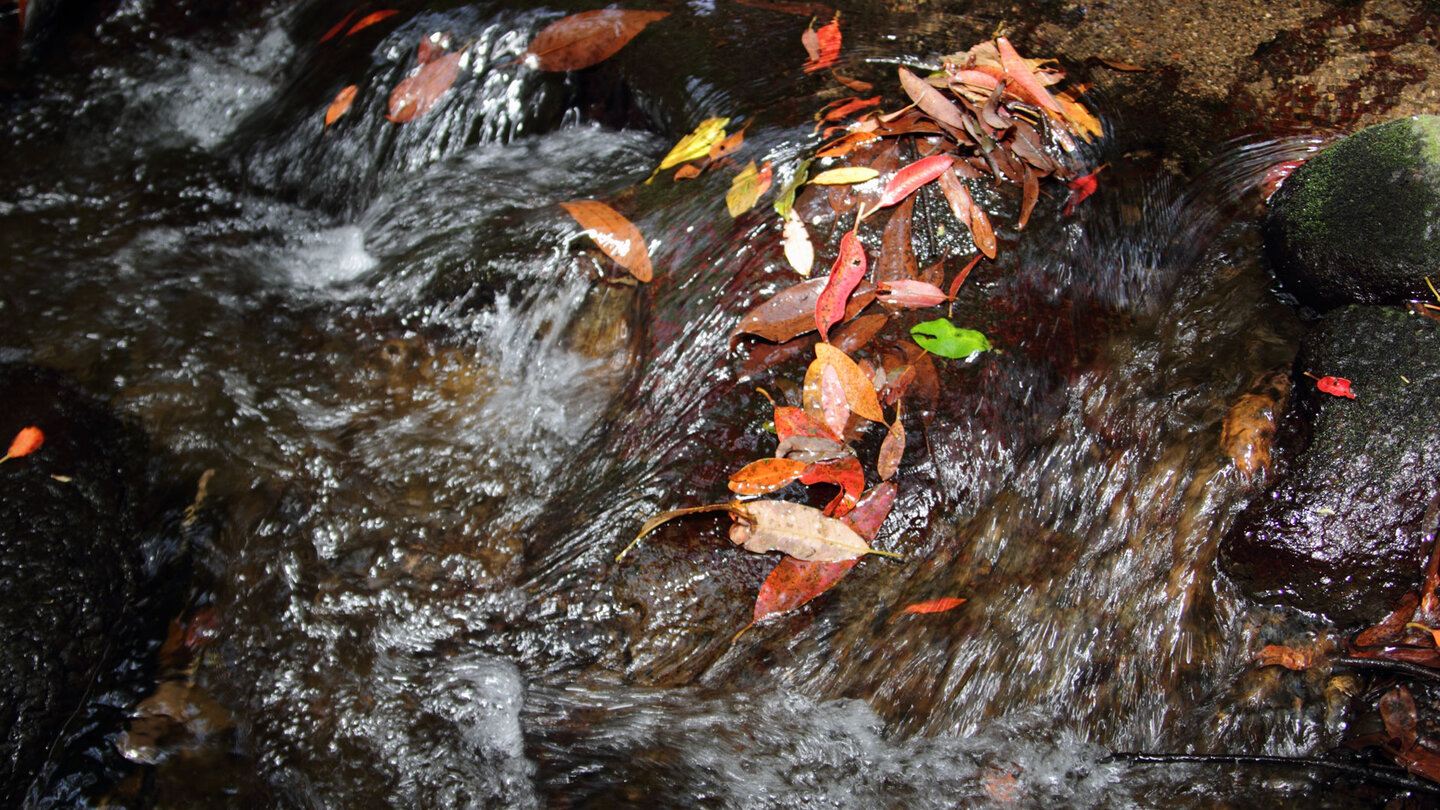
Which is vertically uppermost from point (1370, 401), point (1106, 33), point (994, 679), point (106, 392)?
point (1106, 33)

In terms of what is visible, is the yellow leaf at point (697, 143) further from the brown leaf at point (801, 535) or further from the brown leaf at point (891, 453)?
the brown leaf at point (801, 535)

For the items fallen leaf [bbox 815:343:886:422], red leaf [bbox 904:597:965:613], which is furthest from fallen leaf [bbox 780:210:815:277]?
red leaf [bbox 904:597:965:613]

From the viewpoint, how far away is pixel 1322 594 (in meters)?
2.29

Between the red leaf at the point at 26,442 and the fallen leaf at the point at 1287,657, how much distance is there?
398cm

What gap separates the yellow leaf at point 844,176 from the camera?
8.46 ft

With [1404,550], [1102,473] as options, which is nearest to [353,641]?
[1102,473]

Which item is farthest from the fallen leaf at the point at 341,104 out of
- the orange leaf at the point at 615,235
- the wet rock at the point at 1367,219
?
the wet rock at the point at 1367,219

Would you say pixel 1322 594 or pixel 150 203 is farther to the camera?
pixel 150 203

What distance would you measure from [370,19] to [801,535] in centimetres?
389

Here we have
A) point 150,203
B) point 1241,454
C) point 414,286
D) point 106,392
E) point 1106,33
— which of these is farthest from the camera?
point 150,203

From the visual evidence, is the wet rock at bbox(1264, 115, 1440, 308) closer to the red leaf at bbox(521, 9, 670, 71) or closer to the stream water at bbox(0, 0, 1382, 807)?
the stream water at bbox(0, 0, 1382, 807)

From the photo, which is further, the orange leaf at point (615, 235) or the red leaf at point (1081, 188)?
the orange leaf at point (615, 235)

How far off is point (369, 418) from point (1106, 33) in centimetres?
359

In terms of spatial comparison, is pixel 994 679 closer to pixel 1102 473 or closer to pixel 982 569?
pixel 982 569
